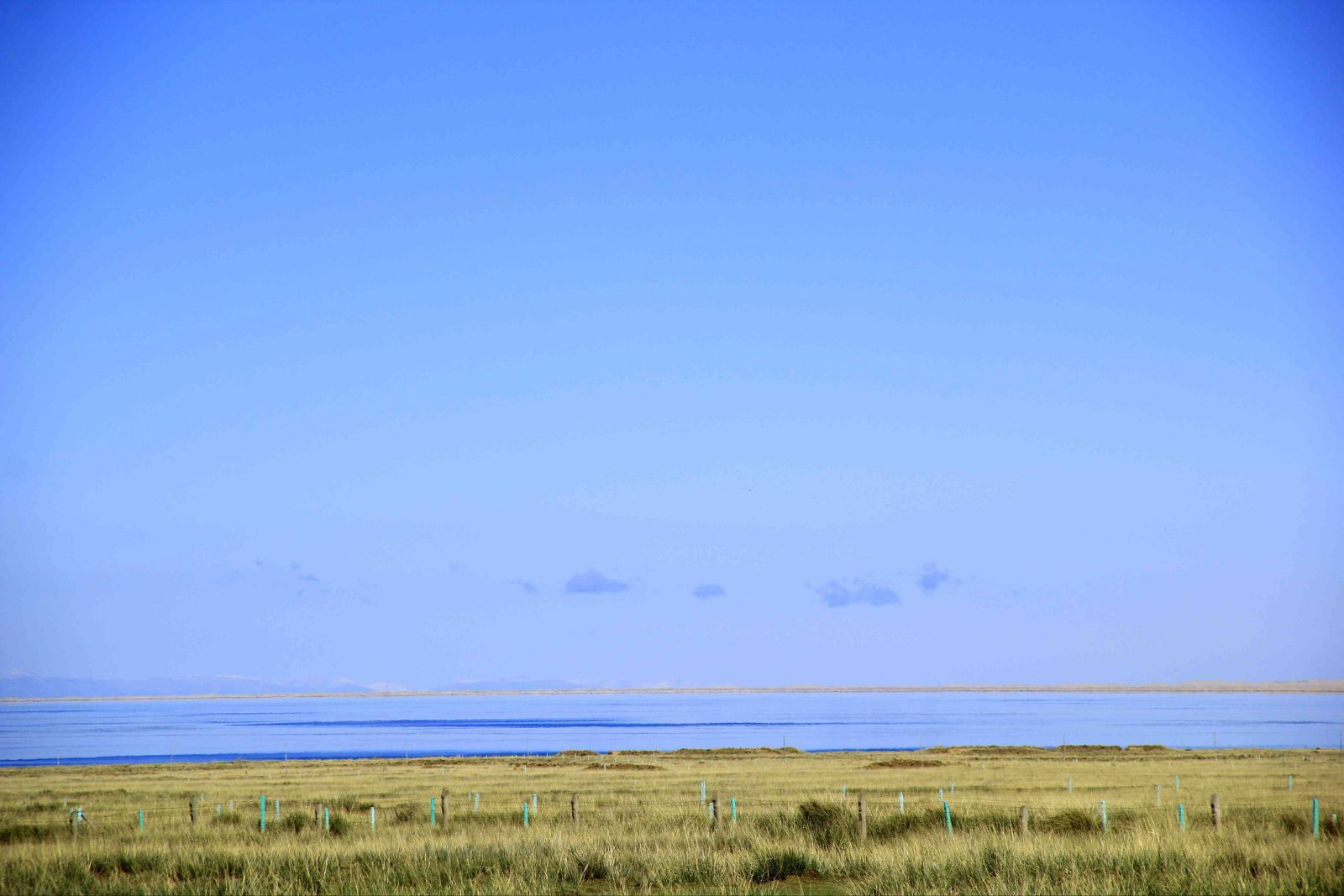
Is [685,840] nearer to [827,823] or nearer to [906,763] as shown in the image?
[827,823]

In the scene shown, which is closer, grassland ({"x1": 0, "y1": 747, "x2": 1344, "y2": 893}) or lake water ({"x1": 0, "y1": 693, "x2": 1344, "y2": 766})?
grassland ({"x1": 0, "y1": 747, "x2": 1344, "y2": 893})

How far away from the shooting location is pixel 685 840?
18.4 meters

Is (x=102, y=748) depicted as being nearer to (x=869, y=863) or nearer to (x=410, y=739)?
(x=410, y=739)

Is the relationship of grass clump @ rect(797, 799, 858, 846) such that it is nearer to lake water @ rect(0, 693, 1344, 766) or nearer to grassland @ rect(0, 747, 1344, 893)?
grassland @ rect(0, 747, 1344, 893)

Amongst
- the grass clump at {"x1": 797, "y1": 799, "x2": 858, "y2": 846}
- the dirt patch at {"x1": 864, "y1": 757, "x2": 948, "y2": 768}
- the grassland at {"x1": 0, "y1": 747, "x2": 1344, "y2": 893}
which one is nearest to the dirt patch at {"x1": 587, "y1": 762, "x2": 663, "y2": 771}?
the grassland at {"x1": 0, "y1": 747, "x2": 1344, "y2": 893}

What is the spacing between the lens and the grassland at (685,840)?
14.1 meters

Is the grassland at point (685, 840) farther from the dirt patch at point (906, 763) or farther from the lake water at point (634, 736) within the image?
the lake water at point (634, 736)

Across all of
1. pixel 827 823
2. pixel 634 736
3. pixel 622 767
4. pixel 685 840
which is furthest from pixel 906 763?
pixel 634 736

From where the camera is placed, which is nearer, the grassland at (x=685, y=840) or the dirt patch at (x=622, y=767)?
the grassland at (x=685, y=840)

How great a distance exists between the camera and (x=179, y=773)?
5631 cm

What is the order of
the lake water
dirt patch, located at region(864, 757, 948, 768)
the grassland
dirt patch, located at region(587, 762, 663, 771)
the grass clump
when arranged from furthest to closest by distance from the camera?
the lake water
dirt patch, located at region(864, 757, 948, 768)
dirt patch, located at region(587, 762, 663, 771)
the grass clump
the grassland

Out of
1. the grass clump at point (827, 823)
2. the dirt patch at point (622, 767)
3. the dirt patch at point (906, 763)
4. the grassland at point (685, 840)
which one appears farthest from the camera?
the dirt patch at point (906, 763)

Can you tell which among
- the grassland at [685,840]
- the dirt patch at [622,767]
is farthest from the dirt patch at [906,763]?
the dirt patch at [622,767]

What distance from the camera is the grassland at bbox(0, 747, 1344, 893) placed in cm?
1408
